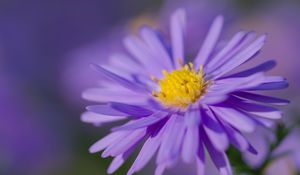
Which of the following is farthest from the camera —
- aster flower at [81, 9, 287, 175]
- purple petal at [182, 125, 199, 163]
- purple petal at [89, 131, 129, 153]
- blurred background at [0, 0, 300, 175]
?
blurred background at [0, 0, 300, 175]

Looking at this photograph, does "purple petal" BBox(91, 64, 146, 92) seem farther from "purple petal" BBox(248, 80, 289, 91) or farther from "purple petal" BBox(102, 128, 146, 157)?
"purple petal" BBox(248, 80, 289, 91)

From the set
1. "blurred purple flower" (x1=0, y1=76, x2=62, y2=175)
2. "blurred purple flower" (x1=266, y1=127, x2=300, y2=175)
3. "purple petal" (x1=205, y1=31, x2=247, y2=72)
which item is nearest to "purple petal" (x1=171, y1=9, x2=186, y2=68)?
"purple petal" (x1=205, y1=31, x2=247, y2=72)

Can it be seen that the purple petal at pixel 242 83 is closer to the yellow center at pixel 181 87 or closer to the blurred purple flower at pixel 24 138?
the yellow center at pixel 181 87

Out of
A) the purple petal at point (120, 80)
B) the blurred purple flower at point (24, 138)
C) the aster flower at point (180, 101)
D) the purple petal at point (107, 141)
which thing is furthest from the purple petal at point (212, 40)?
the blurred purple flower at point (24, 138)

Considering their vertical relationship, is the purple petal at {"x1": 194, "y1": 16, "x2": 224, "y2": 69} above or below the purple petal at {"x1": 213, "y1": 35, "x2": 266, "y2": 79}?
above

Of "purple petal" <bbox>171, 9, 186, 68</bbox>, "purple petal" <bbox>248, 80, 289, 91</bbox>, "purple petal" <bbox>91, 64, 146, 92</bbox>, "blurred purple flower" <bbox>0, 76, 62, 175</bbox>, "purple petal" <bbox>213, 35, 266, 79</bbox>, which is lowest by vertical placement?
"purple petal" <bbox>248, 80, 289, 91</bbox>

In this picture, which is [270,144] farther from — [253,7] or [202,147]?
[253,7]
